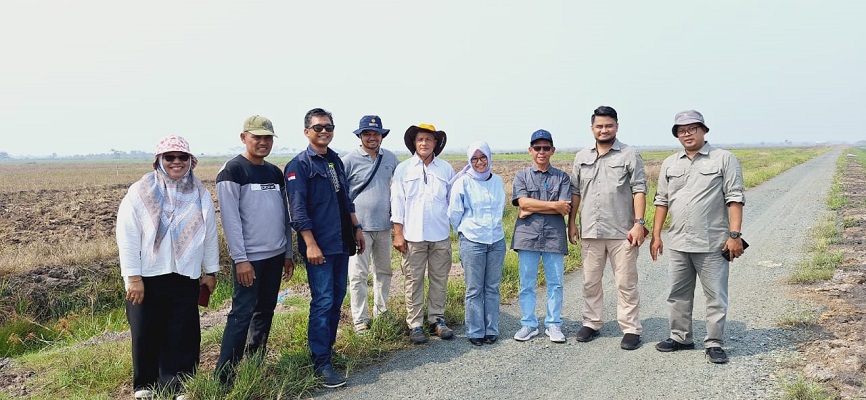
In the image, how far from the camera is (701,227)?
4.34 meters

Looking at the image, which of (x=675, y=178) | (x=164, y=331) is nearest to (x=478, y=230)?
(x=675, y=178)

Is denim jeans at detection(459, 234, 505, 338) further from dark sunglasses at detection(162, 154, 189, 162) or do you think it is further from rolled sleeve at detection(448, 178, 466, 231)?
dark sunglasses at detection(162, 154, 189, 162)

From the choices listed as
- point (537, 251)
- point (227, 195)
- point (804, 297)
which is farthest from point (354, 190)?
point (804, 297)

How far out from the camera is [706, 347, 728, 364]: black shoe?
163 inches

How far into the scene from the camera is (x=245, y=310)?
3.73 metres

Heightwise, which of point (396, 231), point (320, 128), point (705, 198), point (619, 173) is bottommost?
point (396, 231)

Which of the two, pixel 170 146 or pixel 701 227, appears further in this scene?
pixel 701 227

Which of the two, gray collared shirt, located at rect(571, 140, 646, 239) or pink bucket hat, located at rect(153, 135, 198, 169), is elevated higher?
pink bucket hat, located at rect(153, 135, 198, 169)

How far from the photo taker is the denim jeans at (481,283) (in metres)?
4.75

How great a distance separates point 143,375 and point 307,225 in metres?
1.46

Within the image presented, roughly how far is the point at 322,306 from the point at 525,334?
1905 mm

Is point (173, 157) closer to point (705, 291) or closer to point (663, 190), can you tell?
point (663, 190)

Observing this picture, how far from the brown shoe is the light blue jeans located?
0.69 metres

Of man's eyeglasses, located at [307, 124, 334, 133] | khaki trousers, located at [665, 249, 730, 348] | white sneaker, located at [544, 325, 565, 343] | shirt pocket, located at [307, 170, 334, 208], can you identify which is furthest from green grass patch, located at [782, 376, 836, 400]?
man's eyeglasses, located at [307, 124, 334, 133]
